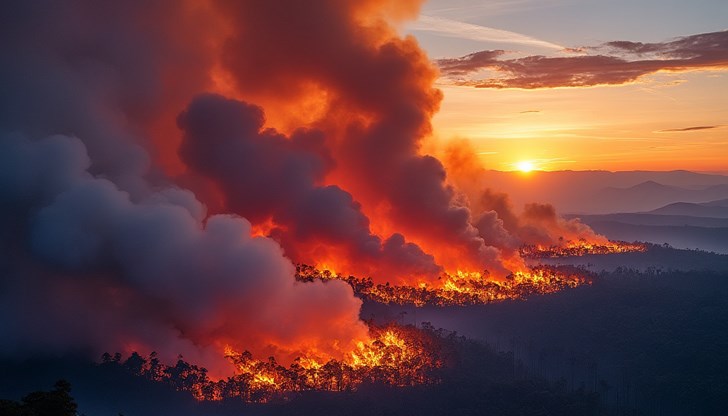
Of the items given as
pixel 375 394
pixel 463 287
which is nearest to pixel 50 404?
pixel 375 394

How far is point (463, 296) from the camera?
534ft

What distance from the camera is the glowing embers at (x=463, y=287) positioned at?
503 ft

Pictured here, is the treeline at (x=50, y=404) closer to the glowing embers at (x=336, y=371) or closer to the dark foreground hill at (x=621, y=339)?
the glowing embers at (x=336, y=371)

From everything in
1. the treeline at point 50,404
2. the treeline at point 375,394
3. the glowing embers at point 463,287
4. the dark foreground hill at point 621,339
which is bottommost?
the treeline at point 50,404

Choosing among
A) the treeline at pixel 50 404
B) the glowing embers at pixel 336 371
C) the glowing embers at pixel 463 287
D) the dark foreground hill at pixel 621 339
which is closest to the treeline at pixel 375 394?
the glowing embers at pixel 336 371

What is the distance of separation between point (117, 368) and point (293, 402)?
2624 cm

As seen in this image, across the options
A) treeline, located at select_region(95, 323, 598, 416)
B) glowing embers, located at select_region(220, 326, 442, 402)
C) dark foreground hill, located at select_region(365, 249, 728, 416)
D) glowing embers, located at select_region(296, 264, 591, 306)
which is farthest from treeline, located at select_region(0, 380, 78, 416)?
dark foreground hill, located at select_region(365, 249, 728, 416)

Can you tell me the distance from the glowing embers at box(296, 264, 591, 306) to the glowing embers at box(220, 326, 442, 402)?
26.7 metres

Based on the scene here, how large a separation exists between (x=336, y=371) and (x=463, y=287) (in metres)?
61.1

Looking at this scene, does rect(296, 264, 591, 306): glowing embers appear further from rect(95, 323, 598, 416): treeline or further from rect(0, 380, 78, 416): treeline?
rect(0, 380, 78, 416): treeline

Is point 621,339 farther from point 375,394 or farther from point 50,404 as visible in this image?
point 50,404

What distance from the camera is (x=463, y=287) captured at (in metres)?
167

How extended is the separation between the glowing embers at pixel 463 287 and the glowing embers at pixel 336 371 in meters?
26.7

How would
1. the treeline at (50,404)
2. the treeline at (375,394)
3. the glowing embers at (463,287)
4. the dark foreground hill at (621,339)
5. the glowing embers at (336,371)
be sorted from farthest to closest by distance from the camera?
1. the glowing embers at (463,287)
2. the dark foreground hill at (621,339)
3. the glowing embers at (336,371)
4. the treeline at (375,394)
5. the treeline at (50,404)
